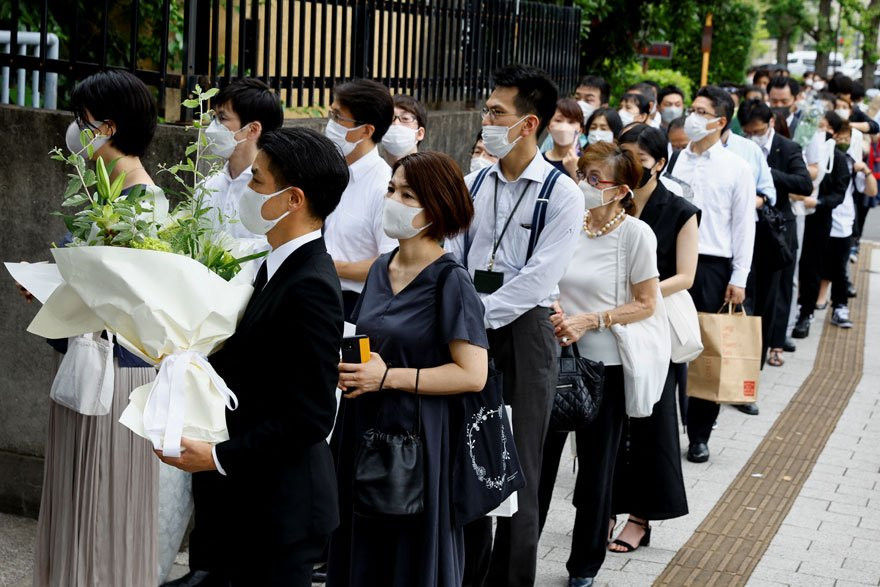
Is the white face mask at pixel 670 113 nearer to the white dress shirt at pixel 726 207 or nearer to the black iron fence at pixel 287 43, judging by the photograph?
the black iron fence at pixel 287 43

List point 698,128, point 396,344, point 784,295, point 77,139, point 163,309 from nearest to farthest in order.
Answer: point 163,309
point 396,344
point 77,139
point 698,128
point 784,295

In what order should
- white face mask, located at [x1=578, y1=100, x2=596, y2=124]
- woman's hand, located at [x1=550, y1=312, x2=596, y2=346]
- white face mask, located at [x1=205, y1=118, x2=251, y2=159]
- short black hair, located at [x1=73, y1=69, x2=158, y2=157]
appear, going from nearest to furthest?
short black hair, located at [x1=73, y1=69, x2=158, y2=157], woman's hand, located at [x1=550, y1=312, x2=596, y2=346], white face mask, located at [x1=205, y1=118, x2=251, y2=159], white face mask, located at [x1=578, y1=100, x2=596, y2=124]

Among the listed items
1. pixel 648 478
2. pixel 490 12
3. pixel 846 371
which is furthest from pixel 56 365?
pixel 846 371

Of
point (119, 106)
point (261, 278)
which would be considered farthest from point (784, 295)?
point (261, 278)

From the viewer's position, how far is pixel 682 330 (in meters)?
6.09

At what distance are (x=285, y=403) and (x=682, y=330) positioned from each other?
320 centimetres

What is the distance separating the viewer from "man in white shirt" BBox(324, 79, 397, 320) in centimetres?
553

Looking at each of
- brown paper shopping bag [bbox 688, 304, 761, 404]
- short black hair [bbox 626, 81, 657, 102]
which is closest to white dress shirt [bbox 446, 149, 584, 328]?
brown paper shopping bag [bbox 688, 304, 761, 404]

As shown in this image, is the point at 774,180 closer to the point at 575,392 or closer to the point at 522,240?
the point at 575,392

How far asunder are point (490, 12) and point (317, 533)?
746cm

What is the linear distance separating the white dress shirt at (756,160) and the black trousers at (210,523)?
592 cm

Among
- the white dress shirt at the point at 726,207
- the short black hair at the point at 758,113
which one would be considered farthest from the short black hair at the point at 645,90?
the white dress shirt at the point at 726,207

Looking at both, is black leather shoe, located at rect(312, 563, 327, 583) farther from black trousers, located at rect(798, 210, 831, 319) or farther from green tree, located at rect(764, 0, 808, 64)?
green tree, located at rect(764, 0, 808, 64)

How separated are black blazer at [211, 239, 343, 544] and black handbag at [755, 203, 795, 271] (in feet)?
19.8
